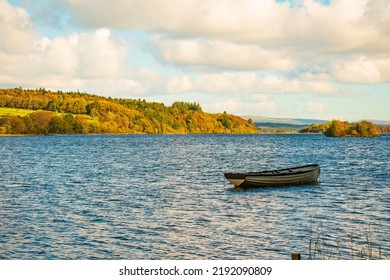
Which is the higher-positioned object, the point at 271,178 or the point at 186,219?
the point at 271,178

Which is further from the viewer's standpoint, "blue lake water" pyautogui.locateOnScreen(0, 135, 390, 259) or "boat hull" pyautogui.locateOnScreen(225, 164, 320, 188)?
"boat hull" pyautogui.locateOnScreen(225, 164, 320, 188)

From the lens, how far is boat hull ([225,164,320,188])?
163 ft

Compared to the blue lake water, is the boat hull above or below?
above

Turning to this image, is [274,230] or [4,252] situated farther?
[274,230]

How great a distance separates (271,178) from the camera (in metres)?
50.5

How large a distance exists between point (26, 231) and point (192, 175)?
36.9 meters

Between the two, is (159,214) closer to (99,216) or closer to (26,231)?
(99,216)

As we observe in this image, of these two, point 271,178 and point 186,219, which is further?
point 271,178

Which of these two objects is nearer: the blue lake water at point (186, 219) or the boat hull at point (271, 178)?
the blue lake water at point (186, 219)

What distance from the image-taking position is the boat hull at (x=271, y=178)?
4981 centimetres

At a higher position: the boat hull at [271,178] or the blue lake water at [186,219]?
the boat hull at [271,178]

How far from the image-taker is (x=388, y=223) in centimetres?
3148
